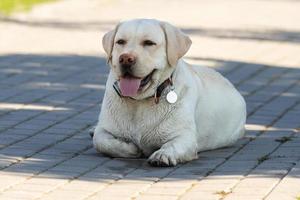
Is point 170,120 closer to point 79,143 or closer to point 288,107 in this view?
point 79,143

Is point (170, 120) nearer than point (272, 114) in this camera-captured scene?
Yes

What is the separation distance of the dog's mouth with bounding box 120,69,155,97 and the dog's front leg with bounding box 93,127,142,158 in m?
0.39

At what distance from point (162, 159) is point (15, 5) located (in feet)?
40.6

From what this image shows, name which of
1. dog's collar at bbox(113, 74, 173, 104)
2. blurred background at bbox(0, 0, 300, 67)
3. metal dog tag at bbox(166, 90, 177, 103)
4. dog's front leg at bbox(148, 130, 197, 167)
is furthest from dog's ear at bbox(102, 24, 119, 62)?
blurred background at bbox(0, 0, 300, 67)

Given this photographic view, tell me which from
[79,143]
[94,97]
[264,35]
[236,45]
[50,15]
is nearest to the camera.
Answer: [79,143]

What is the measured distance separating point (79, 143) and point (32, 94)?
2.55 m

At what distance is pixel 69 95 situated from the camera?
454 inches

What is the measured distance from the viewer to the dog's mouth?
824 centimetres

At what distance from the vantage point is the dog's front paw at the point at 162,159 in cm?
810

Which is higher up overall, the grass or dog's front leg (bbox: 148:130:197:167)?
dog's front leg (bbox: 148:130:197:167)

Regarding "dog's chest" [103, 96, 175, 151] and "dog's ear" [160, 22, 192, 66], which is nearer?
"dog's ear" [160, 22, 192, 66]

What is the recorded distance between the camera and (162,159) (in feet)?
26.6

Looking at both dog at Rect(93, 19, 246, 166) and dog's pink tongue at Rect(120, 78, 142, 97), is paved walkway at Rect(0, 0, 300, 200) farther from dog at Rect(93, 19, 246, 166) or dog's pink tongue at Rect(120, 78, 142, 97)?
dog's pink tongue at Rect(120, 78, 142, 97)

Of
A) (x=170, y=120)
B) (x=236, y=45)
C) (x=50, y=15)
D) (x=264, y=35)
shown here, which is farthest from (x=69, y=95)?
(x=50, y=15)
